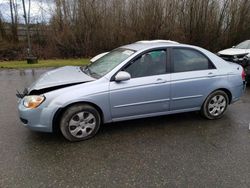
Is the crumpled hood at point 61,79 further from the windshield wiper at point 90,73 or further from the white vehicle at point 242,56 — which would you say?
the white vehicle at point 242,56

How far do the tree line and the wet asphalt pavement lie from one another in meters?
11.9

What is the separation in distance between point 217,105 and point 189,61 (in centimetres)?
109

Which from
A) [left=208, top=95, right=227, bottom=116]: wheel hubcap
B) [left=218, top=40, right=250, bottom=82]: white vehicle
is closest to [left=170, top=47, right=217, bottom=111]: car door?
[left=208, top=95, right=227, bottom=116]: wheel hubcap

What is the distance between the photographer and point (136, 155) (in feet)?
10.4

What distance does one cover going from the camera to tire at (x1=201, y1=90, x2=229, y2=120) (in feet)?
14.2

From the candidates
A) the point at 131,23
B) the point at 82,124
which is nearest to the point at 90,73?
the point at 82,124

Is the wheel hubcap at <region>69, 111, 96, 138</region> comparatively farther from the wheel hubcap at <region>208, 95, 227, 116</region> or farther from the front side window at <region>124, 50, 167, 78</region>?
the wheel hubcap at <region>208, 95, 227, 116</region>

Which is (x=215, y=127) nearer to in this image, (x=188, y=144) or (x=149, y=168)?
(x=188, y=144)

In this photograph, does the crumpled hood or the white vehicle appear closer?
the crumpled hood

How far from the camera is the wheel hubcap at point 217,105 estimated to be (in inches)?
172

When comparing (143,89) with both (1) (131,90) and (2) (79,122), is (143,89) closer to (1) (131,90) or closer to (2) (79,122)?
(1) (131,90)

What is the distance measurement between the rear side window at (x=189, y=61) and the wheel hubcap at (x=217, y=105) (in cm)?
64

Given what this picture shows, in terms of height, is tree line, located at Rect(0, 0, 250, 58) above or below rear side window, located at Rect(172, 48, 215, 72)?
above

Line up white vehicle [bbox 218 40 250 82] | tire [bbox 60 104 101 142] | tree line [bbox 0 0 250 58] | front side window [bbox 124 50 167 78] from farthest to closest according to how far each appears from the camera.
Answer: tree line [bbox 0 0 250 58] → white vehicle [bbox 218 40 250 82] → front side window [bbox 124 50 167 78] → tire [bbox 60 104 101 142]
